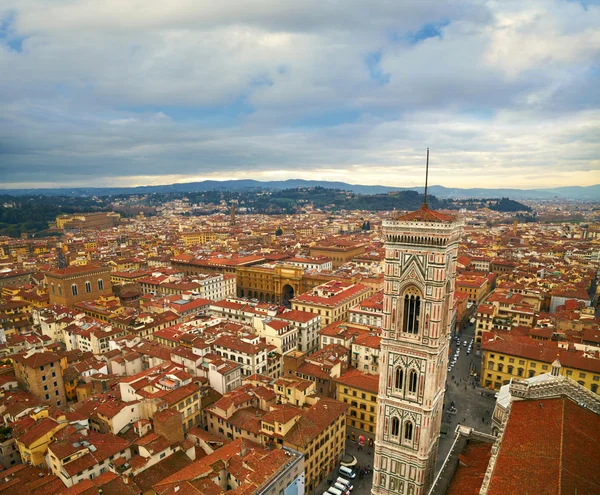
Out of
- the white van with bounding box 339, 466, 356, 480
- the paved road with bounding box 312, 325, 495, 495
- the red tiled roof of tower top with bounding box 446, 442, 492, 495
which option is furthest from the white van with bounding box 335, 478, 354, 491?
the red tiled roof of tower top with bounding box 446, 442, 492, 495

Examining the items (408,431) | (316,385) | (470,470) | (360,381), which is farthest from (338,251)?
(470,470)

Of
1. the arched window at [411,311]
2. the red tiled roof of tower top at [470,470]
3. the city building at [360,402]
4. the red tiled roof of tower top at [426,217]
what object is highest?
the red tiled roof of tower top at [426,217]

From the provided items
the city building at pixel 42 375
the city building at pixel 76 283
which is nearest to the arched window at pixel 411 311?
the city building at pixel 42 375

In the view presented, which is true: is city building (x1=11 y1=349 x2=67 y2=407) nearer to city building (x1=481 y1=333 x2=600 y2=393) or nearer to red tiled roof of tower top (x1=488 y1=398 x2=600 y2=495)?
red tiled roof of tower top (x1=488 y1=398 x2=600 y2=495)

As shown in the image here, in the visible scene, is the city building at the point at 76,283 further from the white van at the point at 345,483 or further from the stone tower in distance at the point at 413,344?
the stone tower in distance at the point at 413,344

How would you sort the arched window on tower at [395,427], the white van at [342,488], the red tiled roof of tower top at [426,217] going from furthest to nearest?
the white van at [342,488] < the arched window on tower at [395,427] < the red tiled roof of tower top at [426,217]

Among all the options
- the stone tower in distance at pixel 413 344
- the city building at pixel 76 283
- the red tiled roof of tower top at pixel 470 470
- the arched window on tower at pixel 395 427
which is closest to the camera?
the red tiled roof of tower top at pixel 470 470
